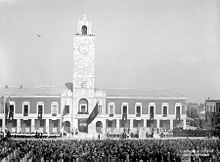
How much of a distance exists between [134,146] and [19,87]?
1786 centimetres

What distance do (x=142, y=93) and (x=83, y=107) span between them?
4891 mm

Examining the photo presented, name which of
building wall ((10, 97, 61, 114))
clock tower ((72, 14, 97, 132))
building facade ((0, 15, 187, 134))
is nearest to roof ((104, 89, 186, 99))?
building facade ((0, 15, 187, 134))

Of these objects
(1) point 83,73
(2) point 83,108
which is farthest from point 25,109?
(1) point 83,73

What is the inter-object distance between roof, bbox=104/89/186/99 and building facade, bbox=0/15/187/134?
8 cm

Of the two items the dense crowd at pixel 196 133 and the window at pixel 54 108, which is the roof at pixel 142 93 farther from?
the dense crowd at pixel 196 133

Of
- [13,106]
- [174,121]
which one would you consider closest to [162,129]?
[174,121]

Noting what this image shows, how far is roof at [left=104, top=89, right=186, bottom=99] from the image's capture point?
35438 millimetres

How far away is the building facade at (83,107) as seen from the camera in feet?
111

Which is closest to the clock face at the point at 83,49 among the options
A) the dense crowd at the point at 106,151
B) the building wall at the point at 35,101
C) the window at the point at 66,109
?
the building wall at the point at 35,101

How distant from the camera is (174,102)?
35.8 m

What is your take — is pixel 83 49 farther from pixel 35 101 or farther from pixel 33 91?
pixel 35 101

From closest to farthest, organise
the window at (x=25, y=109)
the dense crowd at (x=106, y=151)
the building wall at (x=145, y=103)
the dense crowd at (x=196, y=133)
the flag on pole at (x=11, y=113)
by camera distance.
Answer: the dense crowd at (x=106, y=151)
the dense crowd at (x=196, y=133)
the flag on pole at (x=11, y=113)
the window at (x=25, y=109)
the building wall at (x=145, y=103)

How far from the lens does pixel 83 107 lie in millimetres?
34750

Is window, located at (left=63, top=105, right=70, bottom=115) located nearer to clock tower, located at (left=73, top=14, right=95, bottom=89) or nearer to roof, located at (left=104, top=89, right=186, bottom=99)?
clock tower, located at (left=73, top=14, right=95, bottom=89)
